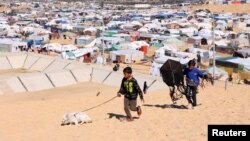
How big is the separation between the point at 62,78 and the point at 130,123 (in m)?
12.0

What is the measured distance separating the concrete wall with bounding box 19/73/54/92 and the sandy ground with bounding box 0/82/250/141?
16.2 feet

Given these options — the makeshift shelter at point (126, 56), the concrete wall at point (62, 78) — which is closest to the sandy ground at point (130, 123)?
the concrete wall at point (62, 78)

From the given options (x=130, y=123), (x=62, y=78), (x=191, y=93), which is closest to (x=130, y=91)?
(x=130, y=123)

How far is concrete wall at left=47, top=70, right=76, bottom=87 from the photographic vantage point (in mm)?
20922

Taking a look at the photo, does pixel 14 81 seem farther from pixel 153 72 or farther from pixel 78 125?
pixel 78 125

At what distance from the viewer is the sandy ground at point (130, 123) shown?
28.3ft

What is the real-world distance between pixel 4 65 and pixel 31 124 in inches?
596

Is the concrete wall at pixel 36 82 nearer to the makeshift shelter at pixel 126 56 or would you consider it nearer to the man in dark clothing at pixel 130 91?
the makeshift shelter at pixel 126 56

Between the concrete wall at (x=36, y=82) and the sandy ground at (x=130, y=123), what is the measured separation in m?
4.93

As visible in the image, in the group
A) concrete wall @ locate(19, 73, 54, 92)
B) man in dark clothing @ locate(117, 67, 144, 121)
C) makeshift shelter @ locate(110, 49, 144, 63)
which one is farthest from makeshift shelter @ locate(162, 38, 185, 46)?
man in dark clothing @ locate(117, 67, 144, 121)

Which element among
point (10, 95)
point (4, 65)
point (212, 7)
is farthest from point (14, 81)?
point (212, 7)

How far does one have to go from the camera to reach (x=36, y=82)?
66.2 ft

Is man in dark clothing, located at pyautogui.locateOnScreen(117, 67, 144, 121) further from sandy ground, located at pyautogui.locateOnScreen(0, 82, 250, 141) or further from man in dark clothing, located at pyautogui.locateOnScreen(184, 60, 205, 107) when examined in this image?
man in dark clothing, located at pyautogui.locateOnScreen(184, 60, 205, 107)

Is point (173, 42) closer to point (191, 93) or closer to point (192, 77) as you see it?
point (191, 93)
